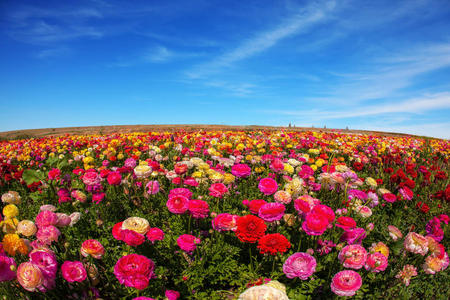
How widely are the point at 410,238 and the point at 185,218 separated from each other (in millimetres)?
2105

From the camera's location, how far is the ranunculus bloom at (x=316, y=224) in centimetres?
170

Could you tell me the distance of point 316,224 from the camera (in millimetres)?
1708

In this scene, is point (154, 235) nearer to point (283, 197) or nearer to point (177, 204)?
point (177, 204)

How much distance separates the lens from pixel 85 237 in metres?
2.56

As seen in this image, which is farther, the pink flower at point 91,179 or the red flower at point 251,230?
the pink flower at point 91,179

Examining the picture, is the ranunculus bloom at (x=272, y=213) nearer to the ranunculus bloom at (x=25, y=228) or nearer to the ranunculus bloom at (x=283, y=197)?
the ranunculus bloom at (x=283, y=197)

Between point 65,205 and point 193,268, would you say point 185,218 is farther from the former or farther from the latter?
point 65,205

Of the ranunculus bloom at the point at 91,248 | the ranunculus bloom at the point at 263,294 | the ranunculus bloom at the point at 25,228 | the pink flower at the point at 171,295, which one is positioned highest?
the ranunculus bloom at the point at 25,228

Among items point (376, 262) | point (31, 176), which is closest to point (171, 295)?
point (376, 262)

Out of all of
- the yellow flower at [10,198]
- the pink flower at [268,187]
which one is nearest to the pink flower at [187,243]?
the pink flower at [268,187]

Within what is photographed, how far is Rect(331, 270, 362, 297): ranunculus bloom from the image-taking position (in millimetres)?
1517

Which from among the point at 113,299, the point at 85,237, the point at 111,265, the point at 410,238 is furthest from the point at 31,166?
the point at 410,238

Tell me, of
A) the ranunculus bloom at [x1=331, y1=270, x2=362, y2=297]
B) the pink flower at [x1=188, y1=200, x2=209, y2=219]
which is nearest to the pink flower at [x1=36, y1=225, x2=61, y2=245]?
the pink flower at [x1=188, y1=200, x2=209, y2=219]

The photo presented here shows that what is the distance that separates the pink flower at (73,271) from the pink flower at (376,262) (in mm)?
2018
